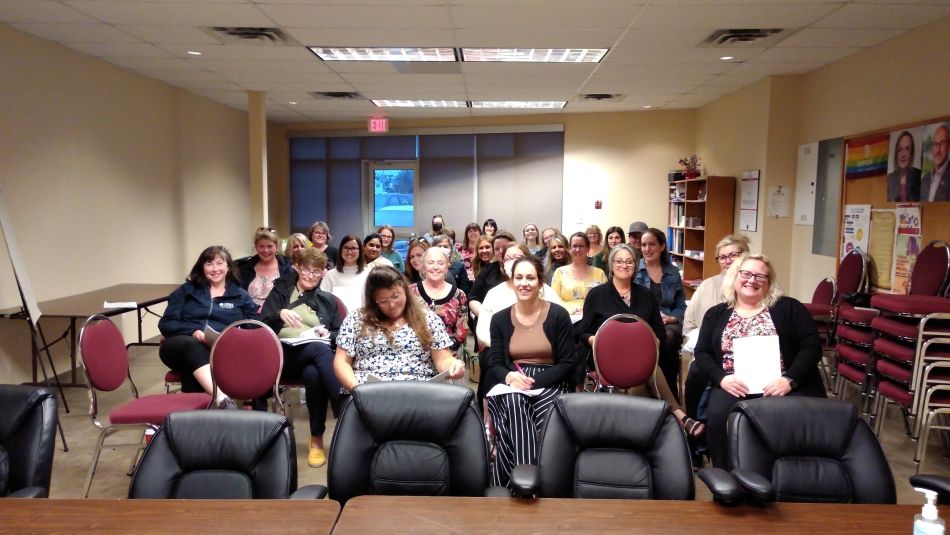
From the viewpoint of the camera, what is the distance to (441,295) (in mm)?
4566

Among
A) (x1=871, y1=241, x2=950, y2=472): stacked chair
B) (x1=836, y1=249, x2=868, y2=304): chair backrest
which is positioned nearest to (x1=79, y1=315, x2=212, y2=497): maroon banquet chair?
(x1=871, y1=241, x2=950, y2=472): stacked chair

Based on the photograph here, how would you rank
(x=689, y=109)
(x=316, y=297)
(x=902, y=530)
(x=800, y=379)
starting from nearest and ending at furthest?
1. (x=902, y=530)
2. (x=800, y=379)
3. (x=316, y=297)
4. (x=689, y=109)

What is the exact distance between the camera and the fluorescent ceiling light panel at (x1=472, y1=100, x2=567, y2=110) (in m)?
8.48

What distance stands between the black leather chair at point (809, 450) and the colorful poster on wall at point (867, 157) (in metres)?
4.06

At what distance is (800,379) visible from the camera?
3055 millimetres

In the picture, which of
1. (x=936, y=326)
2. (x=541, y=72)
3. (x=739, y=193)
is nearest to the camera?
(x=936, y=326)

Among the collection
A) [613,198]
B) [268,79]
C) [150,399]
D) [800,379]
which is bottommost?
[150,399]

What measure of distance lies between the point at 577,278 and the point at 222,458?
10.8ft

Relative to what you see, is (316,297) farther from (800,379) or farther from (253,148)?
(253,148)

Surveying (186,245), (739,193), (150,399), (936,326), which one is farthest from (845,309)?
(186,245)

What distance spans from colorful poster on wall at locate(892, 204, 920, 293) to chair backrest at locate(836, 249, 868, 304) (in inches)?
10.2

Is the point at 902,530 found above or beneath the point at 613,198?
beneath

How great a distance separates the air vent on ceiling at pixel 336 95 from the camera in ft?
25.4

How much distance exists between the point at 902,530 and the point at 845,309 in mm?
3376
